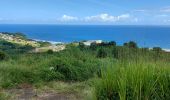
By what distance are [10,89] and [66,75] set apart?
53.8 inches

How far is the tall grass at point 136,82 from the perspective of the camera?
4.02 meters

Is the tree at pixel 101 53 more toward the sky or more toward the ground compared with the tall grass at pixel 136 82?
more toward the ground

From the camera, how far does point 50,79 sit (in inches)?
265

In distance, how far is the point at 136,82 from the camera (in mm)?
4039

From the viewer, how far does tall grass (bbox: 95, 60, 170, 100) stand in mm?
4016

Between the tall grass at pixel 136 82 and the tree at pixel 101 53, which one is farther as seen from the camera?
the tree at pixel 101 53

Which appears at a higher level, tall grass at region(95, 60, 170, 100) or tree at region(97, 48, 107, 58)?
tall grass at region(95, 60, 170, 100)

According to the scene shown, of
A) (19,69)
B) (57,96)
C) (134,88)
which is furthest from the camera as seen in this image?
(19,69)

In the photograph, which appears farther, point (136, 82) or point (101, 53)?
point (101, 53)

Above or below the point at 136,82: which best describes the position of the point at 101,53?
below

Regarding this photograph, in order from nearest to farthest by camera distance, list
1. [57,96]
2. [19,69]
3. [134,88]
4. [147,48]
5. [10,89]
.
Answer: [134,88] → [147,48] → [57,96] → [10,89] → [19,69]

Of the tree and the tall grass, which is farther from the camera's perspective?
the tree

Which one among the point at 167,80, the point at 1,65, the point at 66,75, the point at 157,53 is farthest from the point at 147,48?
the point at 1,65

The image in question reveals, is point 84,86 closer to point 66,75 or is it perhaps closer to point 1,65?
point 66,75
